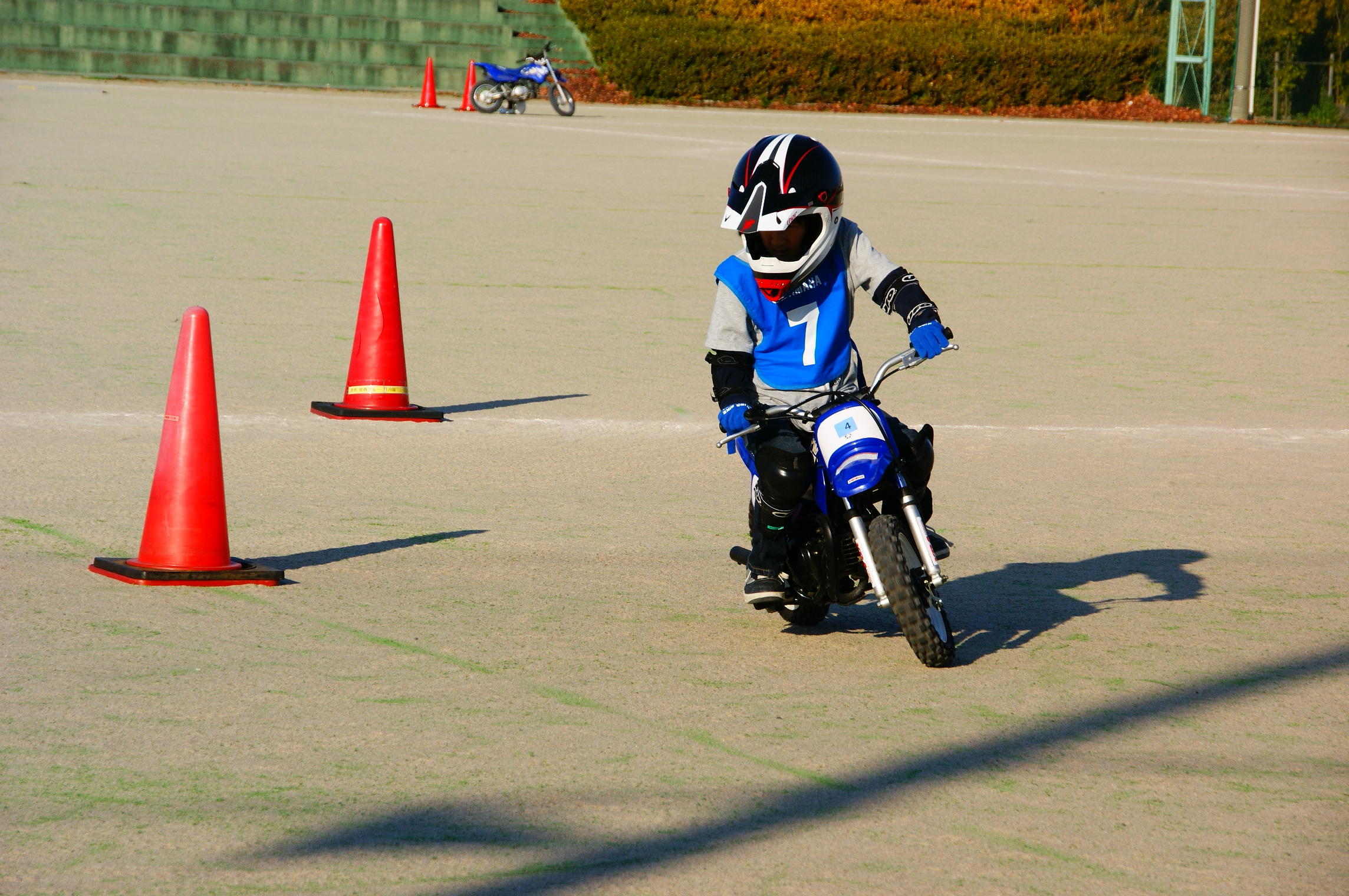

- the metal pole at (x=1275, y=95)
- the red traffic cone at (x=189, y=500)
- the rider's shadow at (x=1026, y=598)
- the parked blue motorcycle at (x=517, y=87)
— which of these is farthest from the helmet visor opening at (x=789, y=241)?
the metal pole at (x=1275, y=95)

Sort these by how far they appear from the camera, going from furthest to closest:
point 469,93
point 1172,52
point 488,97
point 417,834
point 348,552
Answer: point 1172,52 → point 469,93 → point 488,97 → point 348,552 → point 417,834

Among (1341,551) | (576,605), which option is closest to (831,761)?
(576,605)

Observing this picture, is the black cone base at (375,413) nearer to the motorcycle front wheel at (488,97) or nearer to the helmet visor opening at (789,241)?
the helmet visor opening at (789,241)

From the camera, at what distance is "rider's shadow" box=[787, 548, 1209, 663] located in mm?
5305

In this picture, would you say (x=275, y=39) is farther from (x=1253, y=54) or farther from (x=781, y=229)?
(x=781, y=229)

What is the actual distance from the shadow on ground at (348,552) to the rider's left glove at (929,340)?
211cm

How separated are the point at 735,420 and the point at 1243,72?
39908 millimetres

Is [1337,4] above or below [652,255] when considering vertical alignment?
above

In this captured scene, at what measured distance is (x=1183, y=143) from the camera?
30609mm

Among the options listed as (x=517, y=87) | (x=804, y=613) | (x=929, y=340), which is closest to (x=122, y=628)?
(x=804, y=613)

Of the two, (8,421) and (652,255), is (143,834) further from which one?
(652,255)

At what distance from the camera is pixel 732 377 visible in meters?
4.92

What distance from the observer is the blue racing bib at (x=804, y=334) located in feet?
16.5

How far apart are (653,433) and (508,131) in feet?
65.6
